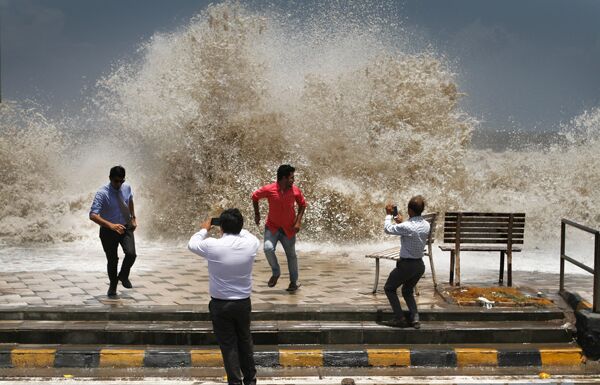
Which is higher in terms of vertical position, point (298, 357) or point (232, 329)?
point (232, 329)

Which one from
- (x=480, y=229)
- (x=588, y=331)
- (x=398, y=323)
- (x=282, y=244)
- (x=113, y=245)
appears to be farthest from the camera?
(x=480, y=229)

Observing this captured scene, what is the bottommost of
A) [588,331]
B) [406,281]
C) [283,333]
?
[283,333]

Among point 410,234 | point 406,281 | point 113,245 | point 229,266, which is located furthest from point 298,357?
point 113,245

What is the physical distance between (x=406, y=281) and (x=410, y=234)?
434 mm

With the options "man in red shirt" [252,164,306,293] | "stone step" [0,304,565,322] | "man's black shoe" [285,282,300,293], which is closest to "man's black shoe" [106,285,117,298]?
"stone step" [0,304,565,322]

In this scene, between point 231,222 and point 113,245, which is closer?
point 231,222

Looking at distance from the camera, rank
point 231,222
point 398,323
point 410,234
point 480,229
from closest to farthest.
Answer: point 231,222, point 410,234, point 398,323, point 480,229

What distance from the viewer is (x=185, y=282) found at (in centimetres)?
868

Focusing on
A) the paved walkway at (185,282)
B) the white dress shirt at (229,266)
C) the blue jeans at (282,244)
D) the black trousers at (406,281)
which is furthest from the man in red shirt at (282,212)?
the white dress shirt at (229,266)

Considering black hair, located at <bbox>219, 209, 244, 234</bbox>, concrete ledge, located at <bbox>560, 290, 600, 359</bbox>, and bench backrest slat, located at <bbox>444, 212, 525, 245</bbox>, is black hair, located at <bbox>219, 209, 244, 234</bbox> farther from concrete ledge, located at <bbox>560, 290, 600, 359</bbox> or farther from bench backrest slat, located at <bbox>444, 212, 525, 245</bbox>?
bench backrest slat, located at <bbox>444, 212, 525, 245</bbox>

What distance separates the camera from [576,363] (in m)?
6.00

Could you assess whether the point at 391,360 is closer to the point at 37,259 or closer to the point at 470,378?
the point at 470,378

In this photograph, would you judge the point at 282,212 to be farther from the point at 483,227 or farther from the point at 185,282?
the point at 483,227

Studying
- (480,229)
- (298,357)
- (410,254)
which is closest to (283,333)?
(298,357)
